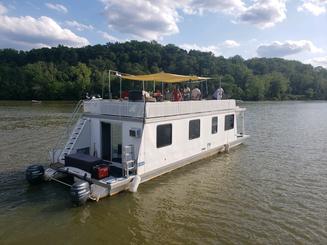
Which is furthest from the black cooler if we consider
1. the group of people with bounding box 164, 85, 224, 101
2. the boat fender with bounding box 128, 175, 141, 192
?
the group of people with bounding box 164, 85, 224, 101

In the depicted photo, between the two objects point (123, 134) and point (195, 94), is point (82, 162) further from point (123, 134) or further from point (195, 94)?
point (195, 94)

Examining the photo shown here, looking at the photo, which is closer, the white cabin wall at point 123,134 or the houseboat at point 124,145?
the houseboat at point 124,145

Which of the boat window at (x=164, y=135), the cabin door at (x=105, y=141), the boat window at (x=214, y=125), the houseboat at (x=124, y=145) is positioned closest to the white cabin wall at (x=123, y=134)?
the houseboat at (x=124, y=145)

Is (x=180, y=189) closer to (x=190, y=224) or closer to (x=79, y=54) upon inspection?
(x=190, y=224)

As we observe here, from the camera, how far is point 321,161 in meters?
17.6

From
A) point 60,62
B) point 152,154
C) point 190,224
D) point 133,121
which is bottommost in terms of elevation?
point 190,224

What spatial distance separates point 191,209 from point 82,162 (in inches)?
181

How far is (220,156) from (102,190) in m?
9.04

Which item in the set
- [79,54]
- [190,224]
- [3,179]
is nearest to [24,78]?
[79,54]

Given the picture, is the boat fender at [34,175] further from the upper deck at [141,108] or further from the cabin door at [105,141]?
the upper deck at [141,108]

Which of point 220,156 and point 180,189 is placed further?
point 220,156

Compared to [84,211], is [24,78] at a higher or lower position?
higher

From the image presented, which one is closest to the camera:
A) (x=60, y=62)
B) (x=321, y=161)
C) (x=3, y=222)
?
(x=3, y=222)

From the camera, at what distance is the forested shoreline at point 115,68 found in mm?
→ 89625
